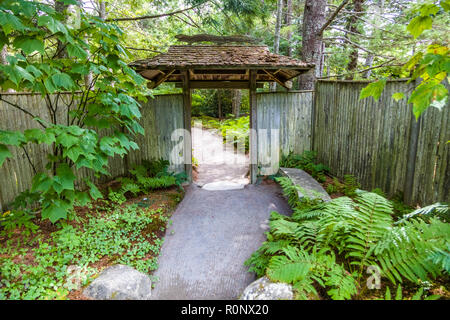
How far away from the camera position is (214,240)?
4223 millimetres

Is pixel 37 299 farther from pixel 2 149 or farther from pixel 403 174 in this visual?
pixel 403 174

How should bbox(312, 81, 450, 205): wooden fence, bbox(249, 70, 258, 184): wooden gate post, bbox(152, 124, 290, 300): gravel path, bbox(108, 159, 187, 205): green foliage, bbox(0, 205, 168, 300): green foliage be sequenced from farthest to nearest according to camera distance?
bbox(249, 70, 258, 184): wooden gate post, bbox(108, 159, 187, 205): green foliage, bbox(312, 81, 450, 205): wooden fence, bbox(152, 124, 290, 300): gravel path, bbox(0, 205, 168, 300): green foliage

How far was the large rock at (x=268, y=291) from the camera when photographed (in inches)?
91.7

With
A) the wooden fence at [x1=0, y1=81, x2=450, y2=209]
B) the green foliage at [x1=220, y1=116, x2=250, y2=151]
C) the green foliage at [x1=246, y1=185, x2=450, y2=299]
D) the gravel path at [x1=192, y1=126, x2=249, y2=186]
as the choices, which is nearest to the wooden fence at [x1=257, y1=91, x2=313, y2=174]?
the wooden fence at [x1=0, y1=81, x2=450, y2=209]

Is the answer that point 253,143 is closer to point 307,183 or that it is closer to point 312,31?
point 307,183

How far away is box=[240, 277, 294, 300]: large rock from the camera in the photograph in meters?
2.33

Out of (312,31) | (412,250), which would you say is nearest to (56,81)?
(412,250)

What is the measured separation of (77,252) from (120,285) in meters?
0.91

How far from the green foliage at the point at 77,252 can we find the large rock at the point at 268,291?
155 centimetres

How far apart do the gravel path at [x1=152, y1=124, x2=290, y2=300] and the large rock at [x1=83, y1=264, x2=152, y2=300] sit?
199 millimetres

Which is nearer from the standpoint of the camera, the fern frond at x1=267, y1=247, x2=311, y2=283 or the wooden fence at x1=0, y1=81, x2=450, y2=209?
the fern frond at x1=267, y1=247, x2=311, y2=283

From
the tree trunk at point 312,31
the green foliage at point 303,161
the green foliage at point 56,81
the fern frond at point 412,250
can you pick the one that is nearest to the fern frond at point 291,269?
the fern frond at point 412,250

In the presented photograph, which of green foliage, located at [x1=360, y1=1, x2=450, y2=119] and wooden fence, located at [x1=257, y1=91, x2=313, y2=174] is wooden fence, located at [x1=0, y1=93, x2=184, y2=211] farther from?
green foliage, located at [x1=360, y1=1, x2=450, y2=119]

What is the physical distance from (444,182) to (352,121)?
2.33 meters
